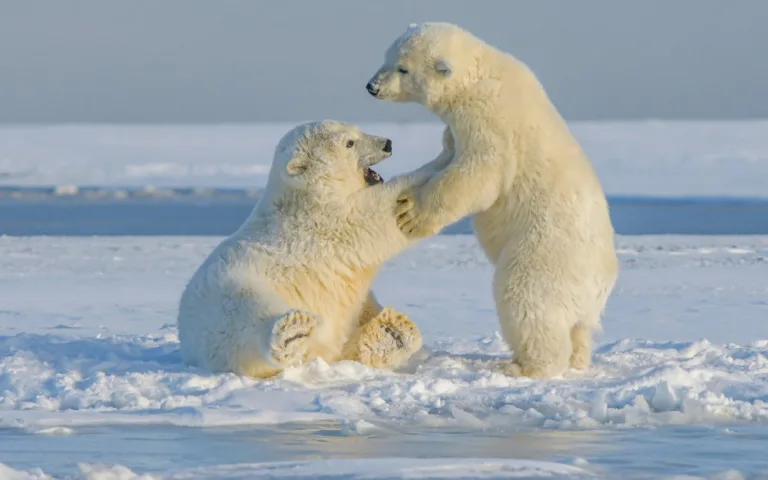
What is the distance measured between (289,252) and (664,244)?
7.66 metres

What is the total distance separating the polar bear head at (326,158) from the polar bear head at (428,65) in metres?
0.24

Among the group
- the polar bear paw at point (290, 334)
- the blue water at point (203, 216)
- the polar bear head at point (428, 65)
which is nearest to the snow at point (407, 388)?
the polar bear paw at point (290, 334)

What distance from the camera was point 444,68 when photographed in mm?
5637

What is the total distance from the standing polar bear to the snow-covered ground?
0.84 feet

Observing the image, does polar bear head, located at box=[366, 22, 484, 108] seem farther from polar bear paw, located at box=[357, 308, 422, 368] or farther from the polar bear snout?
polar bear paw, located at box=[357, 308, 422, 368]

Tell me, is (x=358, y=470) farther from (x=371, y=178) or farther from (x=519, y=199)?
(x=371, y=178)

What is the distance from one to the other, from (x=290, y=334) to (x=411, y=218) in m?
0.82

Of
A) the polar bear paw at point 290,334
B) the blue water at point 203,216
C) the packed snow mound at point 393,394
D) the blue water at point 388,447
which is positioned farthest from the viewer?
the blue water at point 203,216

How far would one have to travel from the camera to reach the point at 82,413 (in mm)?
4938

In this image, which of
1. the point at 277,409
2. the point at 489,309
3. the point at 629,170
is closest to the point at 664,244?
the point at 489,309

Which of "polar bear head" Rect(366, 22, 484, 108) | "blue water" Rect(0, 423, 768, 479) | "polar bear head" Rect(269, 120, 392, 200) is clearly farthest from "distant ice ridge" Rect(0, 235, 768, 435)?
"polar bear head" Rect(366, 22, 484, 108)

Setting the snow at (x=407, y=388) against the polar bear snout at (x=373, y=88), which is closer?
the snow at (x=407, y=388)

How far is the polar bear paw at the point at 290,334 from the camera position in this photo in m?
5.14

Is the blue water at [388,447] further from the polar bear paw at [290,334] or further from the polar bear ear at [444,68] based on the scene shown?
the polar bear ear at [444,68]
